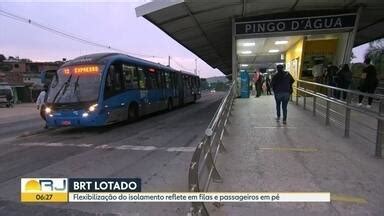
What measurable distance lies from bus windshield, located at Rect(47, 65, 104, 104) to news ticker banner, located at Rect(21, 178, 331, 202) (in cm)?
895

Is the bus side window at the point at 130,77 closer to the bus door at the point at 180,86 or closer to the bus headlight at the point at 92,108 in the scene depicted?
the bus headlight at the point at 92,108

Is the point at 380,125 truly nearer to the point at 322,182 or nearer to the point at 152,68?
the point at 322,182

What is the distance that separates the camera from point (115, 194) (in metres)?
5.03

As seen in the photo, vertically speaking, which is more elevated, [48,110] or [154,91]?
[154,91]

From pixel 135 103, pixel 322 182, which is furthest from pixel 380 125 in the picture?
pixel 135 103

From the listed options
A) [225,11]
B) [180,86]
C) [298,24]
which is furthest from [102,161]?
[180,86]

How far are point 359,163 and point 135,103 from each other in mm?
12407

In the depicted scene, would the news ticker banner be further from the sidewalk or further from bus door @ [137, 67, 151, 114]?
the sidewalk

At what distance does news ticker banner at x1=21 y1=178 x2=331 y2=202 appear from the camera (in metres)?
5.04

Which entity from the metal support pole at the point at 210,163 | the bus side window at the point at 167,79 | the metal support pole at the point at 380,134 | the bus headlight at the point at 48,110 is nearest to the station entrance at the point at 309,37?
→ the bus side window at the point at 167,79

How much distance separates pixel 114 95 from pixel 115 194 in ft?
35.7

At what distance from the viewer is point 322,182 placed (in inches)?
241

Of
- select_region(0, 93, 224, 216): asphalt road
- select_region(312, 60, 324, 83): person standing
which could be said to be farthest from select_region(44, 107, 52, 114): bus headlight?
select_region(312, 60, 324, 83): person standing

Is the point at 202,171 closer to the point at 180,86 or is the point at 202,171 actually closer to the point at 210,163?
the point at 210,163
